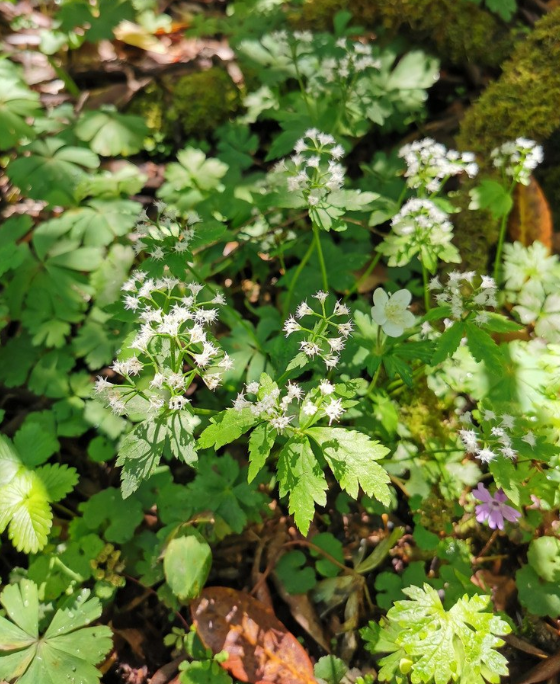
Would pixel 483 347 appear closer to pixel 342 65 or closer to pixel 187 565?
pixel 187 565

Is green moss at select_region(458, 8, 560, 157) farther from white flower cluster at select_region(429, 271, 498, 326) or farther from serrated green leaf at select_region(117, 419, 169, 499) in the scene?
serrated green leaf at select_region(117, 419, 169, 499)

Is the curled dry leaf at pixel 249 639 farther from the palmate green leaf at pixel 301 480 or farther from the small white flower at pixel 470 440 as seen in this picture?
the small white flower at pixel 470 440

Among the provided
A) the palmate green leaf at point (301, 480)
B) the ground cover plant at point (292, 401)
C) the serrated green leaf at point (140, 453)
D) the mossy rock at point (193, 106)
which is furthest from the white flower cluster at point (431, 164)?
the mossy rock at point (193, 106)

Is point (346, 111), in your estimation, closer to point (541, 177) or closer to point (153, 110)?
point (541, 177)

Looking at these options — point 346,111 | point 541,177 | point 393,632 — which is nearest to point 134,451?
point 393,632

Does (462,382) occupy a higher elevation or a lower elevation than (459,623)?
higher

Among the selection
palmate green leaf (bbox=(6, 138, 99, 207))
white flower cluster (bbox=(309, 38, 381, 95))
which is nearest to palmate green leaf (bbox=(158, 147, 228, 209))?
palmate green leaf (bbox=(6, 138, 99, 207))

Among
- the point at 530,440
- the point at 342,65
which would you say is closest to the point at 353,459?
the point at 530,440
